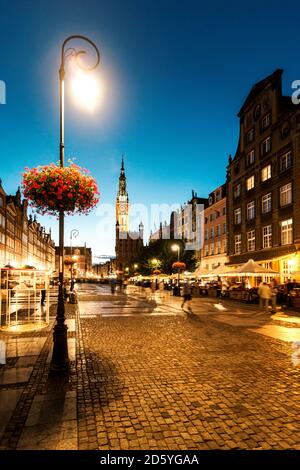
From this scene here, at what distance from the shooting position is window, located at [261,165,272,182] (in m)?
28.9

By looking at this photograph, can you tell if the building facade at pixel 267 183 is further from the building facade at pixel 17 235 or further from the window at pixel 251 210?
the building facade at pixel 17 235

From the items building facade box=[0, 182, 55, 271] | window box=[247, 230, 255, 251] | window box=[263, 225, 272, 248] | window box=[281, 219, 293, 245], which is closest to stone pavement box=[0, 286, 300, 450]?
window box=[281, 219, 293, 245]

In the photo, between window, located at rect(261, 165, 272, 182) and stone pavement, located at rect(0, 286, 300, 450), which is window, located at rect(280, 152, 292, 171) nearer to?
window, located at rect(261, 165, 272, 182)

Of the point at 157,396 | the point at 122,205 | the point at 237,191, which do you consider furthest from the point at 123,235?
the point at 157,396

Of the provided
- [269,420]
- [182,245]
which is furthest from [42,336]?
[182,245]

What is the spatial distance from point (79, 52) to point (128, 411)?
756 cm

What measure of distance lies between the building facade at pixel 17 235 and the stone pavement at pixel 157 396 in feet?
110

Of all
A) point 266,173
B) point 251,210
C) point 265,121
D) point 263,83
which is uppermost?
→ point 263,83

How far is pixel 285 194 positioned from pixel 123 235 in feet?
431

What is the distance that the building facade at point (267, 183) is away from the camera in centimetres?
2494

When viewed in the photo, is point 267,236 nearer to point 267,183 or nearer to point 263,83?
point 267,183

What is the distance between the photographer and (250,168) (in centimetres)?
3247

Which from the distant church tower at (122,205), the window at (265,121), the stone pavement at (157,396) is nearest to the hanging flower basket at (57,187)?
the stone pavement at (157,396)

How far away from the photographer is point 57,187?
6781 mm
